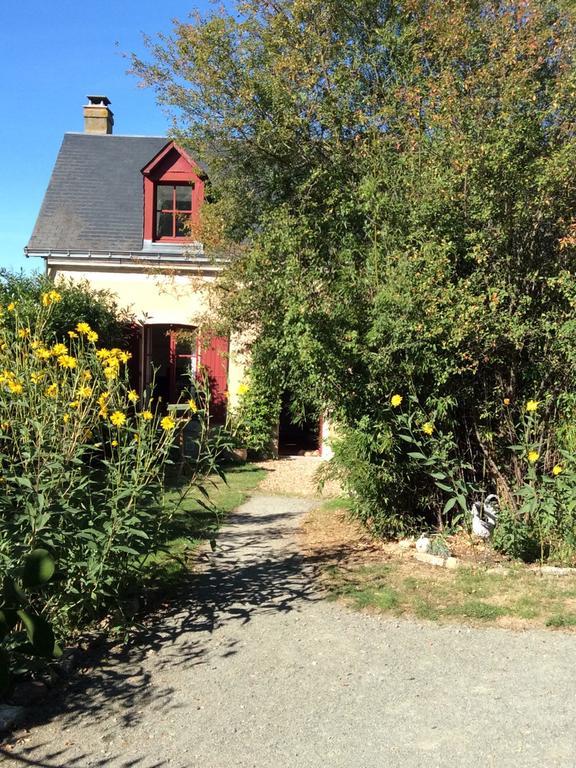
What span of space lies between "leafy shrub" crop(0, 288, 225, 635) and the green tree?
1953mm

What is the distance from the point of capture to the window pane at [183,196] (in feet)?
46.6

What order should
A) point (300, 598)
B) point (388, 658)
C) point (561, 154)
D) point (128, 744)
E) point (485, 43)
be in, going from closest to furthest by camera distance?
point (128, 744)
point (388, 658)
point (300, 598)
point (561, 154)
point (485, 43)

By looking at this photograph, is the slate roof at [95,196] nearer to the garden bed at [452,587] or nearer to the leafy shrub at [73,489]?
the garden bed at [452,587]

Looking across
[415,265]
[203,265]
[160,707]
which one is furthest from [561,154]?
[203,265]

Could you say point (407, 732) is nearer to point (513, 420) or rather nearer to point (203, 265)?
point (513, 420)

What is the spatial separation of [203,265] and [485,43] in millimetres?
7248

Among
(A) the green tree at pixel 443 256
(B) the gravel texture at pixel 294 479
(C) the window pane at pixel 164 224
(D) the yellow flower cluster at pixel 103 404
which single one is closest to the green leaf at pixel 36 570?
(D) the yellow flower cluster at pixel 103 404

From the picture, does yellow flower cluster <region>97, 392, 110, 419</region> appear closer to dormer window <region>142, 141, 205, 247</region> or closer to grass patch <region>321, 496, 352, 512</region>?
grass patch <region>321, 496, 352, 512</region>

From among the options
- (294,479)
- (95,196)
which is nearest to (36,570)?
(294,479)

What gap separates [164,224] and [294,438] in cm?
559

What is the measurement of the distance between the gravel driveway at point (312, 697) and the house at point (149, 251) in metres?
8.59

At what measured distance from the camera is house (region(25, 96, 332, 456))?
13.1 metres

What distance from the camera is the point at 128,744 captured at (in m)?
3.00

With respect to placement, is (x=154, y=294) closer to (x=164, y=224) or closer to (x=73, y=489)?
(x=164, y=224)
